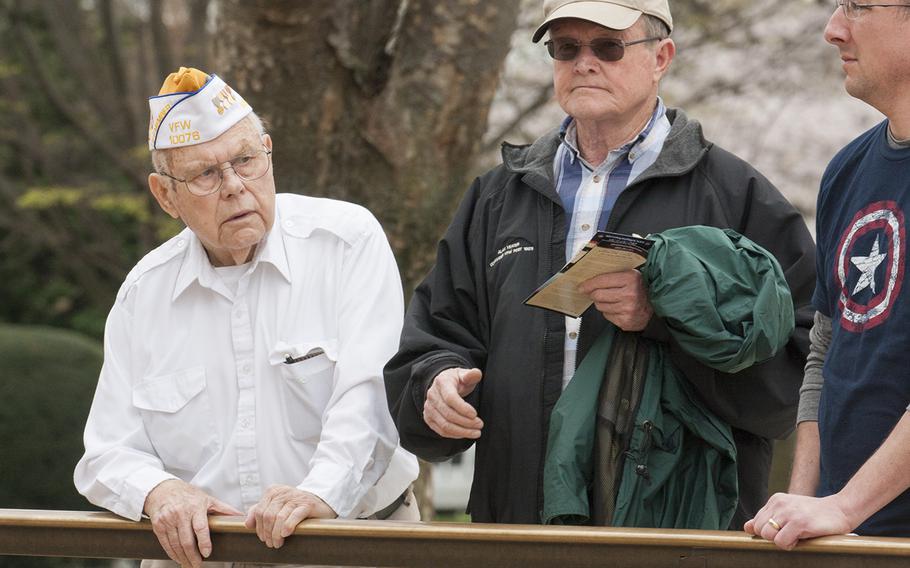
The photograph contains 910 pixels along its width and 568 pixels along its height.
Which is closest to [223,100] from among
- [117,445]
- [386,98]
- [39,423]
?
[117,445]

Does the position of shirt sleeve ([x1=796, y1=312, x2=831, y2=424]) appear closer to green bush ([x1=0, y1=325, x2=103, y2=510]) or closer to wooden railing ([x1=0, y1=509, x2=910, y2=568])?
wooden railing ([x1=0, y1=509, x2=910, y2=568])

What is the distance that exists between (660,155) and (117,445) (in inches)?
61.8

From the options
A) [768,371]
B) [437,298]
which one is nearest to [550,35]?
[437,298]

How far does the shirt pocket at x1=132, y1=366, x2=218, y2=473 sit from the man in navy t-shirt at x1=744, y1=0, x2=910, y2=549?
1.49 m

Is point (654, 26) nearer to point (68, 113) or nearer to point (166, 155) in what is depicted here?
point (166, 155)

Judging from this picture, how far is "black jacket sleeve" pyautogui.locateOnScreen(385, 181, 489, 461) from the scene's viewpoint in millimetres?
3092

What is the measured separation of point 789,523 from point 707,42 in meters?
9.28

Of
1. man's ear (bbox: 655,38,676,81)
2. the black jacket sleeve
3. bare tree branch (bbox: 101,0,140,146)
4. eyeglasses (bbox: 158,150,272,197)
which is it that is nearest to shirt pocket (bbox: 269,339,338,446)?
the black jacket sleeve

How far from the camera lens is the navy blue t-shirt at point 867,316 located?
8.37ft

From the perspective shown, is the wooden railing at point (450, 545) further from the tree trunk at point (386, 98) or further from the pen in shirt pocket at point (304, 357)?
the tree trunk at point (386, 98)

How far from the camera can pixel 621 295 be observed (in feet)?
9.35

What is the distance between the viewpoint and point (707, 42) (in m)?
11.1

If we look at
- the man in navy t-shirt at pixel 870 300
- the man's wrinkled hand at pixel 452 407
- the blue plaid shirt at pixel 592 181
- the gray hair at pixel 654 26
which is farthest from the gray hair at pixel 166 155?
the man in navy t-shirt at pixel 870 300

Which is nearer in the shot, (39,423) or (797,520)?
(797,520)
